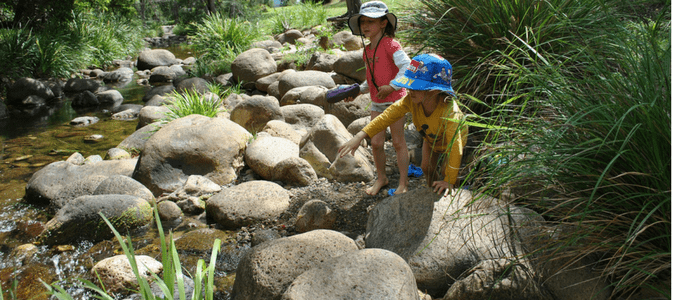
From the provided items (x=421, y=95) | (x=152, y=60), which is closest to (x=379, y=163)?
(x=421, y=95)

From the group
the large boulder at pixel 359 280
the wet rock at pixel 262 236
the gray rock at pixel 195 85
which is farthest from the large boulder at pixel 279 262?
the gray rock at pixel 195 85

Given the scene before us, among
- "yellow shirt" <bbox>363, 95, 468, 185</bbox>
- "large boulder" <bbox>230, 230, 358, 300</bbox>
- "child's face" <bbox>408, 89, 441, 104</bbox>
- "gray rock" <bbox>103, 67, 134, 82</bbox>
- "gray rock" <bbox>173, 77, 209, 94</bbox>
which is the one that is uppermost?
"child's face" <bbox>408, 89, 441, 104</bbox>

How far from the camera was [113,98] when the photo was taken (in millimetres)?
11836

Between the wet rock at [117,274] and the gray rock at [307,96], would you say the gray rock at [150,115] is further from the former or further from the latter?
the wet rock at [117,274]

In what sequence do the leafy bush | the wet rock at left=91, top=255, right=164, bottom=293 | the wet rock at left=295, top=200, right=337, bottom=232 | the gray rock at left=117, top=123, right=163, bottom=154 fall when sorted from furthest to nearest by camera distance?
the gray rock at left=117, top=123, right=163, bottom=154, the wet rock at left=295, top=200, right=337, bottom=232, the wet rock at left=91, top=255, right=164, bottom=293, the leafy bush

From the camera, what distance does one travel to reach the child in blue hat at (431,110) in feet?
9.82

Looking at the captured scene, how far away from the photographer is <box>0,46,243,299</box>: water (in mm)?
3713

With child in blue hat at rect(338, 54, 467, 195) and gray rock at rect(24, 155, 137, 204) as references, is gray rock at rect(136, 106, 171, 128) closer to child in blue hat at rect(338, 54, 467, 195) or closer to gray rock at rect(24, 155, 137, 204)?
gray rock at rect(24, 155, 137, 204)

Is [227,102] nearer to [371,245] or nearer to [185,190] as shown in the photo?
[185,190]

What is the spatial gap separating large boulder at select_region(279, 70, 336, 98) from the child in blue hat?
16.4 feet

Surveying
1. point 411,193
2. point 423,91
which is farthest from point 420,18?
point 411,193

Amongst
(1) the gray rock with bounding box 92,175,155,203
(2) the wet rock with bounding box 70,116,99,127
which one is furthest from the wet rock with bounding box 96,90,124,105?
(1) the gray rock with bounding box 92,175,155,203

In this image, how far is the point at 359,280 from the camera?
7.85 ft

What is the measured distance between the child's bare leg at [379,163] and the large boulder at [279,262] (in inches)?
47.9
